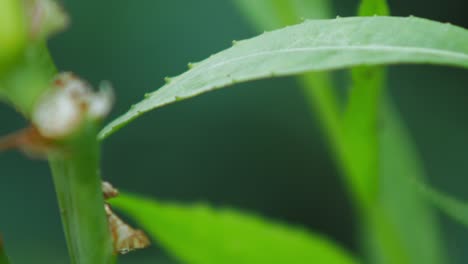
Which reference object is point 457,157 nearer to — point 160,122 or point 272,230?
point 160,122

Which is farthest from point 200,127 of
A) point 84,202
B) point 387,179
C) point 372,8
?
point 84,202

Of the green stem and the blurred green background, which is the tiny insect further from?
the blurred green background

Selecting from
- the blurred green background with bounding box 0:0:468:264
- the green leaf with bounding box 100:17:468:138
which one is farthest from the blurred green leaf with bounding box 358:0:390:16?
the blurred green background with bounding box 0:0:468:264

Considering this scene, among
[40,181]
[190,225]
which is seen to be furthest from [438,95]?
[190,225]

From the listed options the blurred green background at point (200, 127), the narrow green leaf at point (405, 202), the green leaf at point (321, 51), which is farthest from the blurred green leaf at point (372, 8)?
the blurred green background at point (200, 127)

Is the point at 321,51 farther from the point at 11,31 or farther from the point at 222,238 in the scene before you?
the point at 222,238

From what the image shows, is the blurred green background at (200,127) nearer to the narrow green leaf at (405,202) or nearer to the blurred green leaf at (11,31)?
the narrow green leaf at (405,202)
